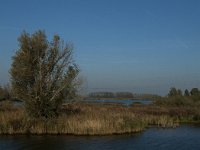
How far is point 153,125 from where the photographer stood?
33.4 m

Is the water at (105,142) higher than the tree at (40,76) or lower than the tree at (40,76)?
lower

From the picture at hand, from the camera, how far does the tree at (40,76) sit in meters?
28.1

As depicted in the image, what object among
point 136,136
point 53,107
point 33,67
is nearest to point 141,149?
point 136,136

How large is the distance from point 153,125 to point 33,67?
1326 centimetres

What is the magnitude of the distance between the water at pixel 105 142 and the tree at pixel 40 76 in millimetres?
4616

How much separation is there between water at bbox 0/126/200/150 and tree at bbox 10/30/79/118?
462 centimetres

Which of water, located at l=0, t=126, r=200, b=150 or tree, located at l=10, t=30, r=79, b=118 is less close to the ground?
tree, located at l=10, t=30, r=79, b=118

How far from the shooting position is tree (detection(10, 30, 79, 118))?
2814 centimetres

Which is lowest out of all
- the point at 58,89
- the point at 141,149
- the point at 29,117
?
the point at 141,149

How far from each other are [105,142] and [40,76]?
29.8ft

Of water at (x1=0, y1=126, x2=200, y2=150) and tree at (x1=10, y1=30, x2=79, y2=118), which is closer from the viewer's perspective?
water at (x1=0, y1=126, x2=200, y2=150)

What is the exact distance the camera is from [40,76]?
28.3 meters

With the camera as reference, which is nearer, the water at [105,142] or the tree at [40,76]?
the water at [105,142]

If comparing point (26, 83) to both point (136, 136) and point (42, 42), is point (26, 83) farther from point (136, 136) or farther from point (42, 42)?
point (136, 136)
